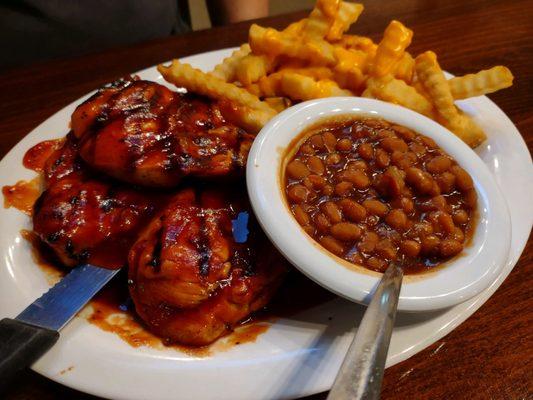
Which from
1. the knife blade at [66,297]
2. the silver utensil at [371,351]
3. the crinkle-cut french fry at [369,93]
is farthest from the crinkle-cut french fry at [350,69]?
the knife blade at [66,297]

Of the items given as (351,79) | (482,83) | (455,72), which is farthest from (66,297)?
(455,72)

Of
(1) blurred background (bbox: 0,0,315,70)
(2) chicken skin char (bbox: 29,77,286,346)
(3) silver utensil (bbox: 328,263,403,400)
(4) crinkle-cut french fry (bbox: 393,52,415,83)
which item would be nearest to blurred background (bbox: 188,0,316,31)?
(1) blurred background (bbox: 0,0,315,70)

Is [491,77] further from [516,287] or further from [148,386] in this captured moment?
[148,386]

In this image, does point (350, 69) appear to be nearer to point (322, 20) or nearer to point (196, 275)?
point (322, 20)

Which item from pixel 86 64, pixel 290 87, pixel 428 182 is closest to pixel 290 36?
pixel 290 87

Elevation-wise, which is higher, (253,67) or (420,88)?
(253,67)

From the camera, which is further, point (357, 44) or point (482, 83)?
point (357, 44)

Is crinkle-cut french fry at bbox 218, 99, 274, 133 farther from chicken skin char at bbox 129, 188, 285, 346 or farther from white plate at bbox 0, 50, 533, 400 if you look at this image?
white plate at bbox 0, 50, 533, 400

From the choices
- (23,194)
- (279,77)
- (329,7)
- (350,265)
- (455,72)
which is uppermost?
(329,7)
